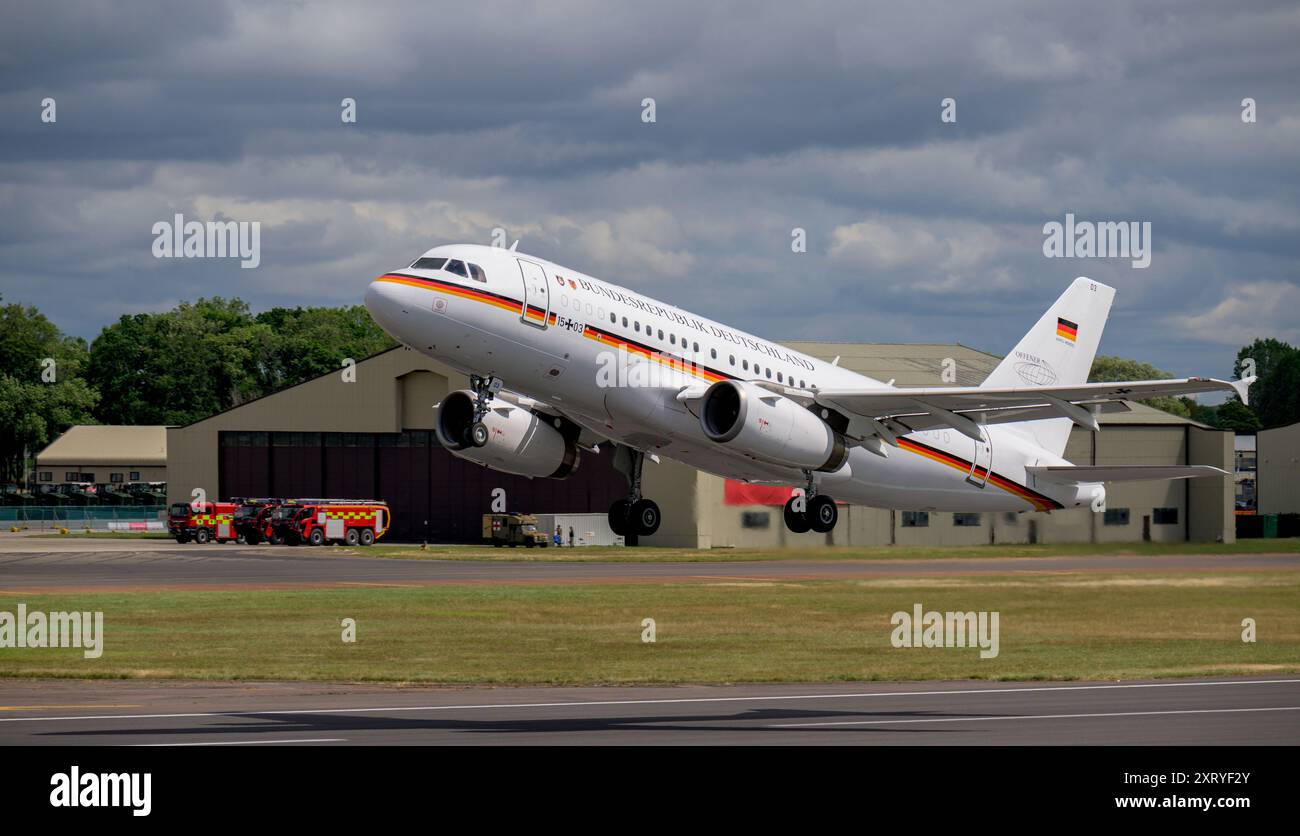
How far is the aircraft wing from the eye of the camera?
3853 centimetres

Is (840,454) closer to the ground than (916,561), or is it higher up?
higher up

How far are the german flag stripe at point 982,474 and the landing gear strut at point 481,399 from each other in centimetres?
1309

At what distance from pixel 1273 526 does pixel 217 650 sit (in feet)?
293

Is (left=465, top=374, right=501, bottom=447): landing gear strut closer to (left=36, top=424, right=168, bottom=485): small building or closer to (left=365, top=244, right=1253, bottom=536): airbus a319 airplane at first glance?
(left=365, top=244, right=1253, bottom=536): airbus a319 airplane

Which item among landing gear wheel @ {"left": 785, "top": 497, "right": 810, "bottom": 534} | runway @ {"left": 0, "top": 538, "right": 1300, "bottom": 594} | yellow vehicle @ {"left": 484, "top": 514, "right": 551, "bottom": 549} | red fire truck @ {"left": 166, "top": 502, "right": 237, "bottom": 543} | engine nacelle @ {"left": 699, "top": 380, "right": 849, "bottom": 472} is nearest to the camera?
engine nacelle @ {"left": 699, "top": 380, "right": 849, "bottom": 472}

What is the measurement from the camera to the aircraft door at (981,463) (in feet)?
155

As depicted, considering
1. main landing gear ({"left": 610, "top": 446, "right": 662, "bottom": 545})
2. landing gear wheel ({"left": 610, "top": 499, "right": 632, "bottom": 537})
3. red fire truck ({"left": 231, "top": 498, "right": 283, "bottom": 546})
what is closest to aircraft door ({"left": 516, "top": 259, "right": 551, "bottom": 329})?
main landing gear ({"left": 610, "top": 446, "right": 662, "bottom": 545})

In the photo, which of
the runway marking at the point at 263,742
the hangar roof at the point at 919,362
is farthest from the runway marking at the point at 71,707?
the hangar roof at the point at 919,362

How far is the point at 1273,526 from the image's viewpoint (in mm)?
120875

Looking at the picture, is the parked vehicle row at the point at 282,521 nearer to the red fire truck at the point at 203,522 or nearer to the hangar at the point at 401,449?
the red fire truck at the point at 203,522

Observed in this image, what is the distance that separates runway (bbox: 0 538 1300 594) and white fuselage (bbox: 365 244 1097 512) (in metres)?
34.8

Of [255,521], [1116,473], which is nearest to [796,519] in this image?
[1116,473]

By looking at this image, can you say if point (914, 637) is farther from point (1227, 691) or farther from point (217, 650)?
point (217, 650)
